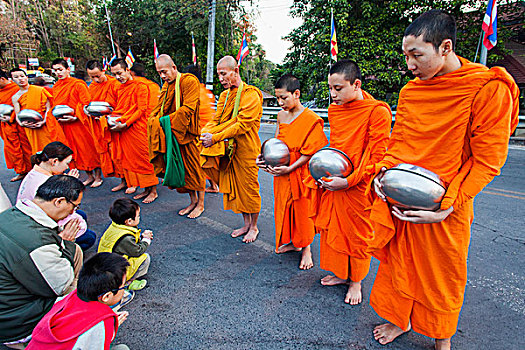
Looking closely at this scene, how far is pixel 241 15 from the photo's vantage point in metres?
22.4

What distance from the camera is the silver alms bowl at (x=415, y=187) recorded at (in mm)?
1622

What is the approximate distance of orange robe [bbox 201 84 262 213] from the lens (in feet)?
11.0

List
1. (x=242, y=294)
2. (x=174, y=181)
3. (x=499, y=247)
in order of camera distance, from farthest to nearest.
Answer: (x=174, y=181) < (x=499, y=247) < (x=242, y=294)

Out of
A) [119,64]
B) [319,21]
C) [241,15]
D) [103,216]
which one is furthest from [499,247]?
[241,15]

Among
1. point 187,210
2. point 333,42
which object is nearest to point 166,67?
point 187,210

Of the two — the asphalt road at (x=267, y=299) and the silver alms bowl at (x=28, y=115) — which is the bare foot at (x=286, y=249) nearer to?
the asphalt road at (x=267, y=299)

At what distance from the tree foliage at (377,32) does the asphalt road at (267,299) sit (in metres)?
11.4

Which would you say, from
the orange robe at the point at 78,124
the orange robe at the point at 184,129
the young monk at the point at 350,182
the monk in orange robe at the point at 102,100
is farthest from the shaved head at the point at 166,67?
the young monk at the point at 350,182

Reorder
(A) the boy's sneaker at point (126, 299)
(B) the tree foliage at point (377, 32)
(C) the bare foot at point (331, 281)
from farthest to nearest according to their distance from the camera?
(B) the tree foliage at point (377, 32) < (C) the bare foot at point (331, 281) < (A) the boy's sneaker at point (126, 299)

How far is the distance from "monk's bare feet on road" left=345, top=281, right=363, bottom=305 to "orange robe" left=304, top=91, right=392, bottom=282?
57 mm

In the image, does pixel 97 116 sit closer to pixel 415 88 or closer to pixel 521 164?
pixel 415 88

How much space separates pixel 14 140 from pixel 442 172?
22.5 ft


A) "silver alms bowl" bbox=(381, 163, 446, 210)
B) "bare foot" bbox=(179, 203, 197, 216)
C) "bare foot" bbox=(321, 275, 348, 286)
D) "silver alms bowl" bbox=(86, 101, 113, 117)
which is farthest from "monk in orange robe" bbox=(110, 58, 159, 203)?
"silver alms bowl" bbox=(381, 163, 446, 210)

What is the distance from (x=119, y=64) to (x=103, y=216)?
7.61ft
